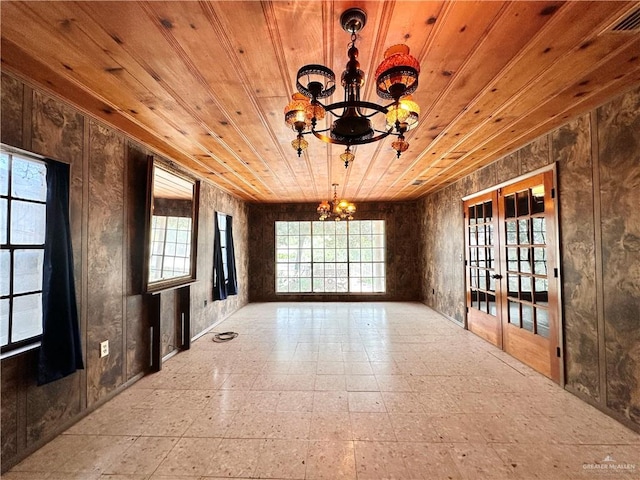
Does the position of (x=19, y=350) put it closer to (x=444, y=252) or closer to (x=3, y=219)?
(x=3, y=219)

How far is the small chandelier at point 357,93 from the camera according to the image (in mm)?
1213

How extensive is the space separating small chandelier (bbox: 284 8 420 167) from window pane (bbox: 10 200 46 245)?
2066 mm

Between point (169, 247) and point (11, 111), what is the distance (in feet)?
5.99

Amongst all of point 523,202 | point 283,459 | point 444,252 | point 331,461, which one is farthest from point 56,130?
point 444,252

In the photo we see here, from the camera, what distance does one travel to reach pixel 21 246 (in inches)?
74.1

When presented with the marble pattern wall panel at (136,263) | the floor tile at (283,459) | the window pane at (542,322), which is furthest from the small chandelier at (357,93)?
the window pane at (542,322)

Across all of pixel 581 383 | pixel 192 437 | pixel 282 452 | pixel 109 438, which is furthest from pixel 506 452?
pixel 109 438

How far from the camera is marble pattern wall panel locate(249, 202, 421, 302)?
7.13m

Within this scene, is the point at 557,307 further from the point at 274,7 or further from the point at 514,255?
the point at 274,7

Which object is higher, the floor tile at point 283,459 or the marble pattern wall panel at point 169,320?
the marble pattern wall panel at point 169,320

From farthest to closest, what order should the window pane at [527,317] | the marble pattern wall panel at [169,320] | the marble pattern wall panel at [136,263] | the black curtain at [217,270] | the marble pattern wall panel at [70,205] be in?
Result: the black curtain at [217,270] → the marble pattern wall panel at [169,320] → the window pane at [527,317] → the marble pattern wall panel at [136,263] → the marble pattern wall panel at [70,205]

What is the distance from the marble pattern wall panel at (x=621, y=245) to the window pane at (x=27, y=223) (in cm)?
465

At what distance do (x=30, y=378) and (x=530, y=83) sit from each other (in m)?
4.22

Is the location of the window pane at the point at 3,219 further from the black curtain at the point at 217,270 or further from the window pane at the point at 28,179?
the black curtain at the point at 217,270
